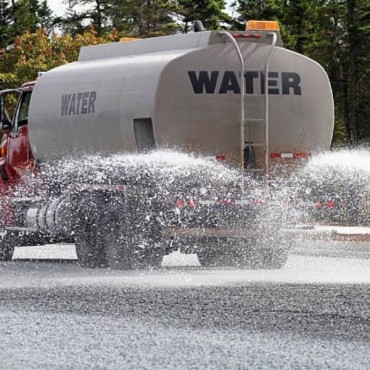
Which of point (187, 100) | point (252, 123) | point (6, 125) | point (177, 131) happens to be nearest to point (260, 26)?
point (252, 123)

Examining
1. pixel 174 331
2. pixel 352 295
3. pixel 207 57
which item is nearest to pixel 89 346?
pixel 174 331

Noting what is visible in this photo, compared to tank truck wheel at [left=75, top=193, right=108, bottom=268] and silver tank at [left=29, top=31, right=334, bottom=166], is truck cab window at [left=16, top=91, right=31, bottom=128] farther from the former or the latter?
tank truck wheel at [left=75, top=193, right=108, bottom=268]

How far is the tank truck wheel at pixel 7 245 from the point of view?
1927 cm

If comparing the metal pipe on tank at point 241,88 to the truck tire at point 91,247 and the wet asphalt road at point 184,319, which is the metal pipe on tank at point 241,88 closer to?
the wet asphalt road at point 184,319

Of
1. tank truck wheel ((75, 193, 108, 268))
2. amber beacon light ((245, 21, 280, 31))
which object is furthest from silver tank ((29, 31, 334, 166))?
tank truck wheel ((75, 193, 108, 268))

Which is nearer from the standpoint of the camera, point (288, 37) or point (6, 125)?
point (6, 125)

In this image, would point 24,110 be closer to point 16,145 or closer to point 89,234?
point 16,145

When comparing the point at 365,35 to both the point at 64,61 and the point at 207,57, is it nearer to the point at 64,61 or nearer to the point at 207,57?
the point at 64,61

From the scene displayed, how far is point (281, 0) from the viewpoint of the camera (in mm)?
55500

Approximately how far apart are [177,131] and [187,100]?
42 cm

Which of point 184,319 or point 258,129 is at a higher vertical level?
point 258,129

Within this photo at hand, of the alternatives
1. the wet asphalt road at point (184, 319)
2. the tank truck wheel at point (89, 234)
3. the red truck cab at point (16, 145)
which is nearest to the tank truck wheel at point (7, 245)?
the red truck cab at point (16, 145)

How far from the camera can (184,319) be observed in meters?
11.3

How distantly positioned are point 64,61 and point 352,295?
38.5 metres
